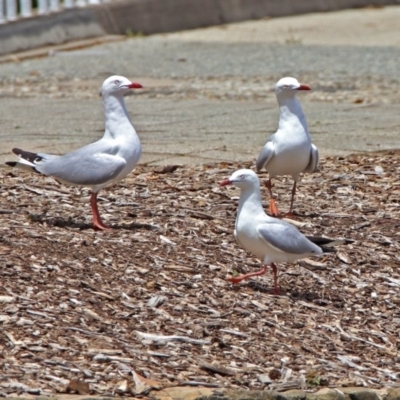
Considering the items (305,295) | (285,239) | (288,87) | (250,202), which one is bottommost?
(305,295)

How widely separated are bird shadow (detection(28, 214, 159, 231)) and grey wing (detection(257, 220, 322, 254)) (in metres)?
0.96

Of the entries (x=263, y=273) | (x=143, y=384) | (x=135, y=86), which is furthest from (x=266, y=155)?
(x=143, y=384)

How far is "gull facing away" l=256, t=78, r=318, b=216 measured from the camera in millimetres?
6426

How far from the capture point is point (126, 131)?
6.11 metres

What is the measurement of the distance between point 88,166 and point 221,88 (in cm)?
591

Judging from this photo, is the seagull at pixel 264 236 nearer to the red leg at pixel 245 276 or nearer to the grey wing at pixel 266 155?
the red leg at pixel 245 276

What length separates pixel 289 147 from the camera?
6.42 metres

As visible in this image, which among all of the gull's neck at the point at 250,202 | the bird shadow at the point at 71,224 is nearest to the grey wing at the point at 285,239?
the gull's neck at the point at 250,202

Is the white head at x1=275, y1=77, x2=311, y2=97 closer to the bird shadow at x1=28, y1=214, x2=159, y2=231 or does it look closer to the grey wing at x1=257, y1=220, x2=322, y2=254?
the bird shadow at x1=28, y1=214, x2=159, y2=231

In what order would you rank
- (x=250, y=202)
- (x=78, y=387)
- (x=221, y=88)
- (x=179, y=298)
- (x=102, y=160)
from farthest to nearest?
(x=221, y=88) < (x=102, y=160) < (x=250, y=202) < (x=179, y=298) < (x=78, y=387)

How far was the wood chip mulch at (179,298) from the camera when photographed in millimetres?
4605

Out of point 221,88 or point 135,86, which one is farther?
point 221,88

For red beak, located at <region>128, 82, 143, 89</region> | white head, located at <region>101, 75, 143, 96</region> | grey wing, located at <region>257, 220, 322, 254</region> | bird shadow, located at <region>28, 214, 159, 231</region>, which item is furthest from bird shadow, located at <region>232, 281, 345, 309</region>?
white head, located at <region>101, 75, 143, 96</region>

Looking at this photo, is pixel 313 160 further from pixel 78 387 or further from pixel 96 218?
pixel 78 387
